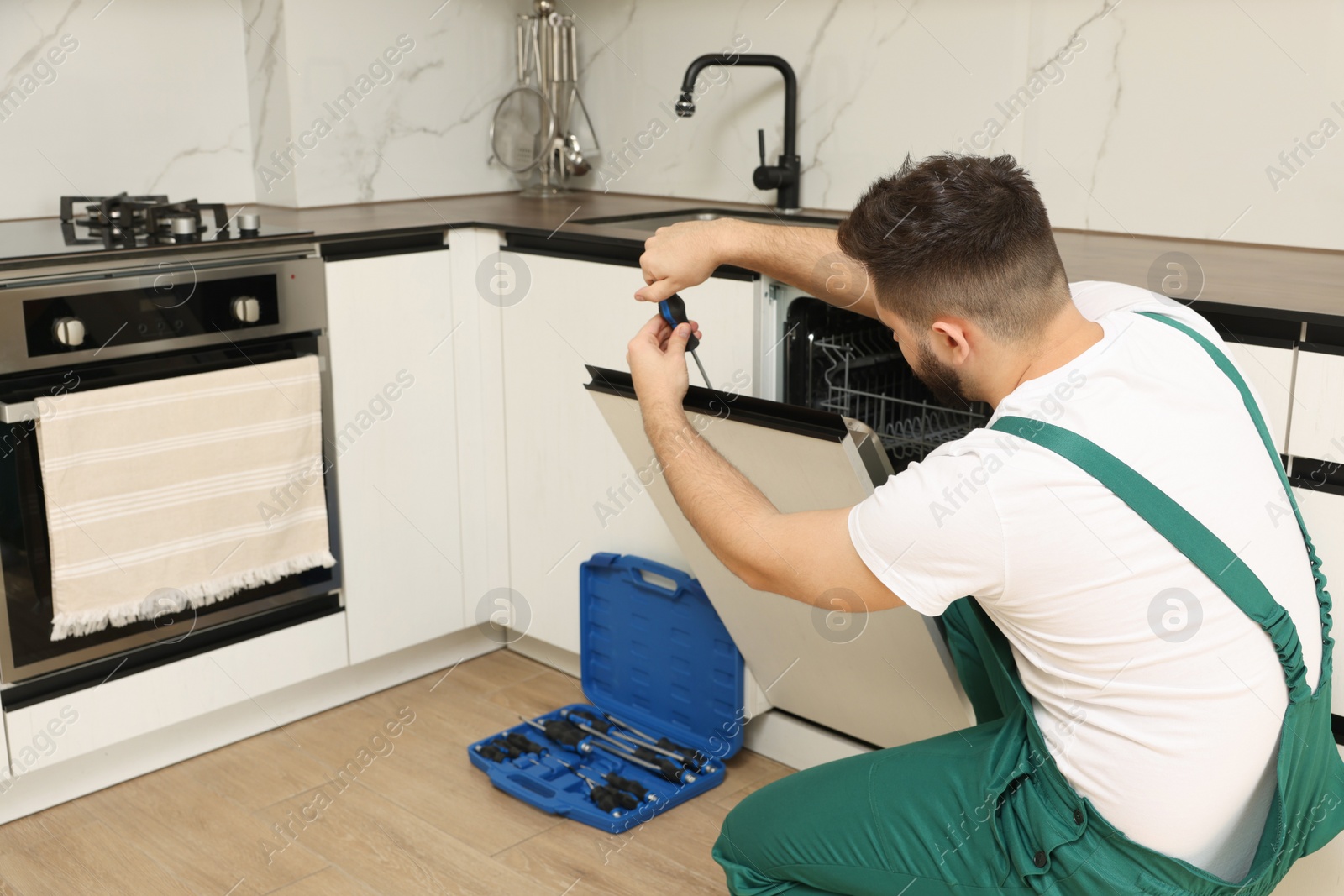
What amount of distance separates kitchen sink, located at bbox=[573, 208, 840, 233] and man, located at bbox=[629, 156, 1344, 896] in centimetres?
127

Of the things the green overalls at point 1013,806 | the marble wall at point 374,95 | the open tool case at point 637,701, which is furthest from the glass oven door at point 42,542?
the green overalls at point 1013,806

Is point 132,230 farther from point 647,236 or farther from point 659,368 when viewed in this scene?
point 659,368

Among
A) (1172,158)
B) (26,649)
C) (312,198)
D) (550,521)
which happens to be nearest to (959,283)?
(1172,158)

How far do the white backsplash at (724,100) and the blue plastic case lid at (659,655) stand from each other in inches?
39.5

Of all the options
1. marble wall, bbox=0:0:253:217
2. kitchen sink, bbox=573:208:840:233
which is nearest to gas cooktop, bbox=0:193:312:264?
marble wall, bbox=0:0:253:217

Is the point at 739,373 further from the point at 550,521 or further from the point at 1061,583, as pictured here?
the point at 1061,583

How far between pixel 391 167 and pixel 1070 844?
242 cm

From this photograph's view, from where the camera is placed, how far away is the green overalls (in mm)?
1173

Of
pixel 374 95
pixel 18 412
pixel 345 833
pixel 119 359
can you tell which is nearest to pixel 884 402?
pixel 345 833

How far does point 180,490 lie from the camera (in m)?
2.20

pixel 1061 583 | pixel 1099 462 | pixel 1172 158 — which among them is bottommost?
pixel 1061 583

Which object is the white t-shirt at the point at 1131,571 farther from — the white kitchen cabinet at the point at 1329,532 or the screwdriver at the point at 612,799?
the screwdriver at the point at 612,799

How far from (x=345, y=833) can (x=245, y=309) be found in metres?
0.94

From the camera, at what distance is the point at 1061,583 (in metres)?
1.14
